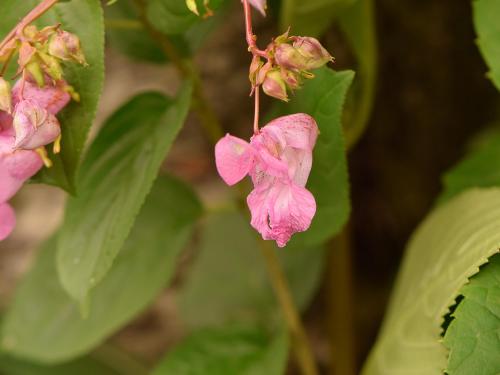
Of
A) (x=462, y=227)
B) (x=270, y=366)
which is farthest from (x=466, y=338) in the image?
(x=270, y=366)

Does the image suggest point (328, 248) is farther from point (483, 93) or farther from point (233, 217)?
point (483, 93)

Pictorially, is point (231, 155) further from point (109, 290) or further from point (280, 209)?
point (109, 290)

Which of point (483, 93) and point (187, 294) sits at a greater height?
point (483, 93)

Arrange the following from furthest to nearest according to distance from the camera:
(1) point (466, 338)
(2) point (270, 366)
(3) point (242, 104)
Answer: (3) point (242, 104) < (2) point (270, 366) < (1) point (466, 338)

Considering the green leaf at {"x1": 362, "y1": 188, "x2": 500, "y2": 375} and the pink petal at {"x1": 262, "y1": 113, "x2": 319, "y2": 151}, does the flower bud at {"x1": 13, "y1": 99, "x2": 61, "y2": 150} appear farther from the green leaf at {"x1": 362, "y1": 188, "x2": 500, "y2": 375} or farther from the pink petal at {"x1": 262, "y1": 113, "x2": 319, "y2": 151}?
the green leaf at {"x1": 362, "y1": 188, "x2": 500, "y2": 375}

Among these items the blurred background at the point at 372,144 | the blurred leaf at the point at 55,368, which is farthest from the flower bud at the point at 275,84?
the blurred leaf at the point at 55,368

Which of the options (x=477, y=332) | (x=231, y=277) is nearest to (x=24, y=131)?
(x=477, y=332)
